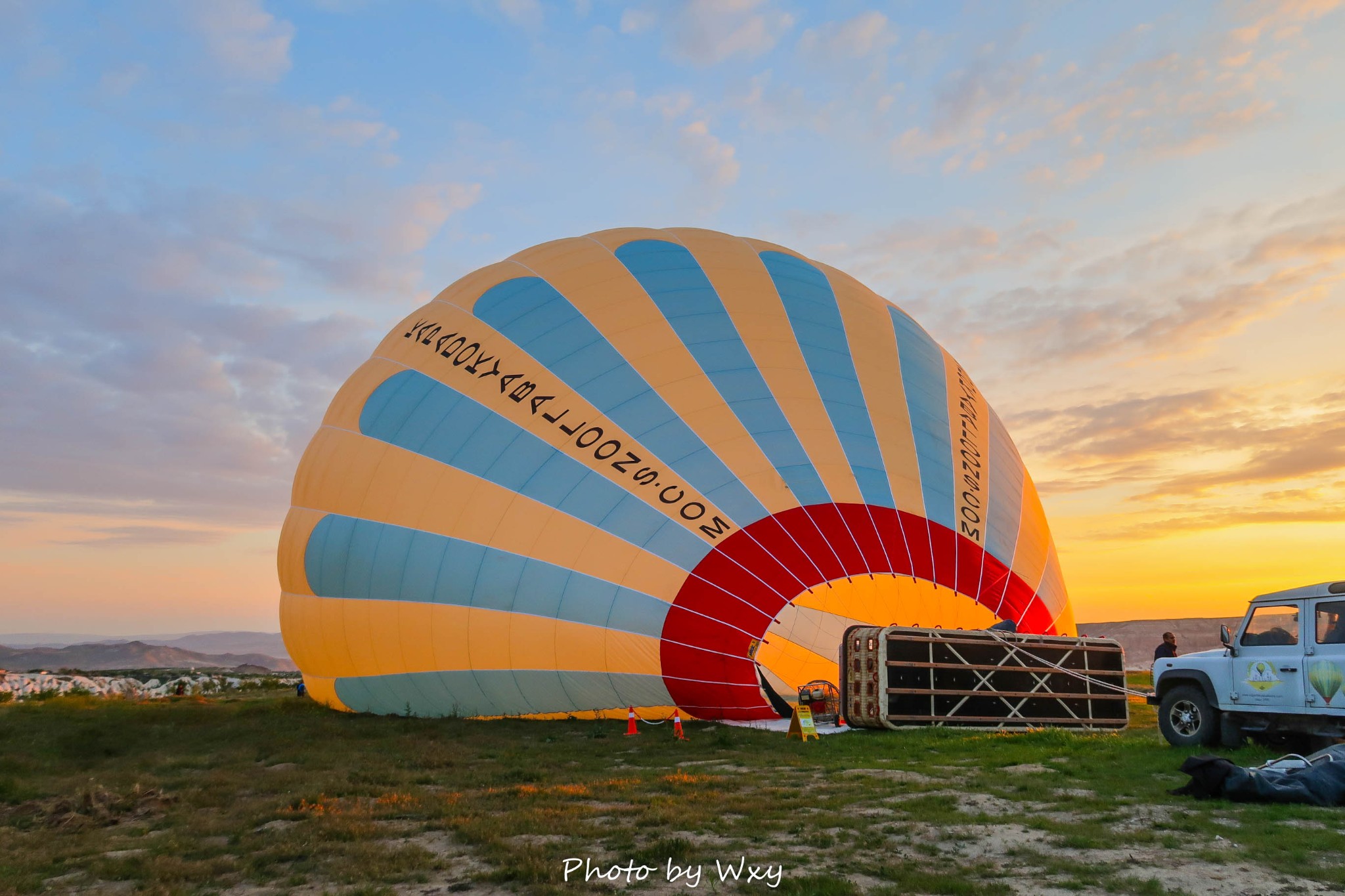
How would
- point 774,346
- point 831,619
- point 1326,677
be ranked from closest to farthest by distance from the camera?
point 1326,677
point 831,619
point 774,346

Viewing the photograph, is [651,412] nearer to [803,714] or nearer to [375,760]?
[803,714]

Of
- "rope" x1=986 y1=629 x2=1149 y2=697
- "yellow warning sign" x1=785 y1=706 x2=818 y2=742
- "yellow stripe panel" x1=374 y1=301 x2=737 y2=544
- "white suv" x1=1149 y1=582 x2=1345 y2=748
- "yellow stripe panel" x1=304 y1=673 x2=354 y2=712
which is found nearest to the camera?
"white suv" x1=1149 y1=582 x2=1345 y2=748

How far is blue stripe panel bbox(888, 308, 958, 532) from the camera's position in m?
11.1

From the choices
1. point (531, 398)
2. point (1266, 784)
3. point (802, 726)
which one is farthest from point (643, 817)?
point (531, 398)

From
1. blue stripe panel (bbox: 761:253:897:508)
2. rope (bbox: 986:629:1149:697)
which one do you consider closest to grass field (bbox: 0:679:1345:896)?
rope (bbox: 986:629:1149:697)

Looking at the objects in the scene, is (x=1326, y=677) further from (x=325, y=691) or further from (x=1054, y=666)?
(x=325, y=691)

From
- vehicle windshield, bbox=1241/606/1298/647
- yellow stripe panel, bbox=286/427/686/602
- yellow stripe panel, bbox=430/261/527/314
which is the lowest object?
vehicle windshield, bbox=1241/606/1298/647

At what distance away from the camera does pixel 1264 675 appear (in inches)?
316

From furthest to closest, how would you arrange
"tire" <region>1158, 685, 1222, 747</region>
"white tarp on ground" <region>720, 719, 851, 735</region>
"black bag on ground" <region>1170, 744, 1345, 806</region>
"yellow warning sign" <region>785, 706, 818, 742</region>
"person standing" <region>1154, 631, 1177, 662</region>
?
"person standing" <region>1154, 631, 1177, 662</region>, "white tarp on ground" <region>720, 719, 851, 735</region>, "yellow warning sign" <region>785, 706, 818, 742</region>, "tire" <region>1158, 685, 1222, 747</region>, "black bag on ground" <region>1170, 744, 1345, 806</region>

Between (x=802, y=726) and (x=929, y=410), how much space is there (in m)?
4.72

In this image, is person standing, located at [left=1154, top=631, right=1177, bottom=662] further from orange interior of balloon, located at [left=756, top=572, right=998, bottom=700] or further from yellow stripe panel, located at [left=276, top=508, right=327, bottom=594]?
yellow stripe panel, located at [left=276, top=508, right=327, bottom=594]

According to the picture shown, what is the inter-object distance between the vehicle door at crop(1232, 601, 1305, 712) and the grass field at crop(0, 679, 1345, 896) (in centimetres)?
50

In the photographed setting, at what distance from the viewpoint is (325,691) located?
42.9 feet

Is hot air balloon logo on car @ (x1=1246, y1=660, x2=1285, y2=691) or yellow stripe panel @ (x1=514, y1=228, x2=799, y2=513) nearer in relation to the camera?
hot air balloon logo on car @ (x1=1246, y1=660, x2=1285, y2=691)
